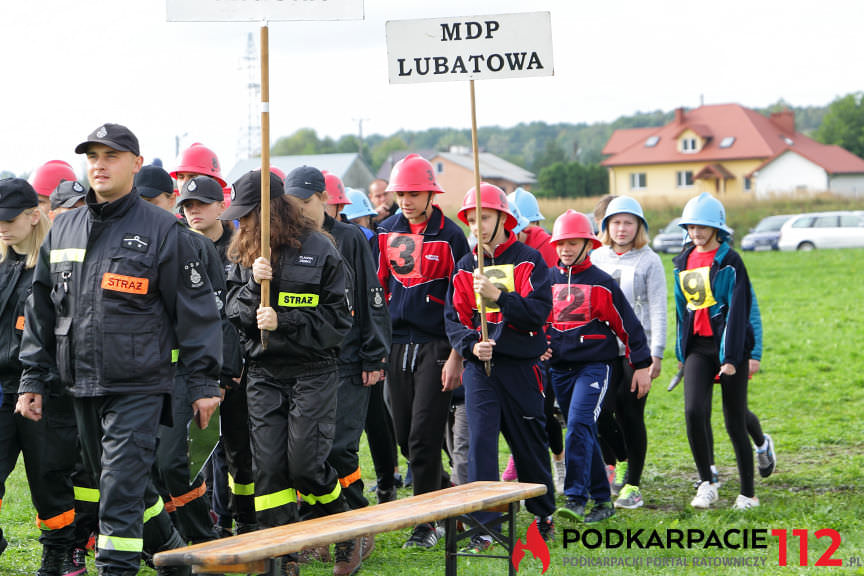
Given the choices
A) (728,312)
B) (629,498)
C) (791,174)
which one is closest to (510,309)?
(728,312)

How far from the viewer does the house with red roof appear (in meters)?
78.1

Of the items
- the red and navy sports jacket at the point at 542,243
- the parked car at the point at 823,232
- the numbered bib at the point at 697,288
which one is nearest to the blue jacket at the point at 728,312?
the numbered bib at the point at 697,288

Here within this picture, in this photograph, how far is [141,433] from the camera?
16.5ft

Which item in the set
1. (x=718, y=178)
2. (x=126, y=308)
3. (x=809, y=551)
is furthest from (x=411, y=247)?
(x=718, y=178)

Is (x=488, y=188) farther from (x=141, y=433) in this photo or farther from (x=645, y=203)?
(x=645, y=203)

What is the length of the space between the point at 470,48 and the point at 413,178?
0.99 metres

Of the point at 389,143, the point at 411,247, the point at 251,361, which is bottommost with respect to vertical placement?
the point at 251,361

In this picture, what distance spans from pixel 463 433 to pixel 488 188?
1.71 meters

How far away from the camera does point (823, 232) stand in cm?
3541

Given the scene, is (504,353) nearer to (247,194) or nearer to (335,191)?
(247,194)

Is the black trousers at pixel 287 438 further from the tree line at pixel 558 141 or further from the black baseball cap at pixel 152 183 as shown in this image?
the tree line at pixel 558 141

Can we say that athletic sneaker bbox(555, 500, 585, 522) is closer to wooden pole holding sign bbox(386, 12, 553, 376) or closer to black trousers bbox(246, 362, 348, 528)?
wooden pole holding sign bbox(386, 12, 553, 376)

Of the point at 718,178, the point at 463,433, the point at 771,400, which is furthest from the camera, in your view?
the point at 718,178

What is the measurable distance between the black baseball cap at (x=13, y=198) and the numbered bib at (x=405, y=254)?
2404 mm
